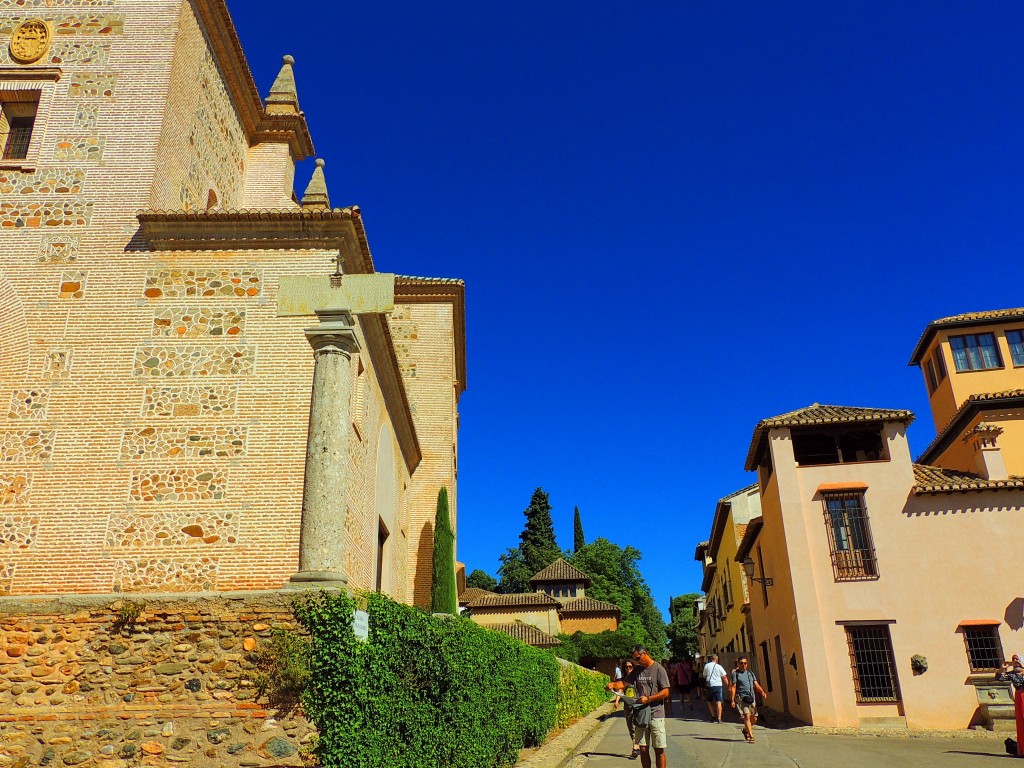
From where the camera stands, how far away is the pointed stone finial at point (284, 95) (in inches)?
669

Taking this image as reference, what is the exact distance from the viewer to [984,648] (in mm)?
15727

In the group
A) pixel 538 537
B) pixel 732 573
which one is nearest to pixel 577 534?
pixel 538 537

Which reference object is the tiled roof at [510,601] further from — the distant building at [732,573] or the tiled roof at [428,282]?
the tiled roof at [428,282]

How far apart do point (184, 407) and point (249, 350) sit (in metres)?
1.19

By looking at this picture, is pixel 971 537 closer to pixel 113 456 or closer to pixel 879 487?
pixel 879 487

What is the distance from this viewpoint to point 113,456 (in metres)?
9.41

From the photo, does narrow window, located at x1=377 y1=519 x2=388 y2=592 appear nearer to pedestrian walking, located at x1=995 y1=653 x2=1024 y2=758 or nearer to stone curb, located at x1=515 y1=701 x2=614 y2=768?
stone curb, located at x1=515 y1=701 x2=614 y2=768

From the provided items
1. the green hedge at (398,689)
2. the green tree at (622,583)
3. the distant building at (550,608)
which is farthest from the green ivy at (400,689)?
the green tree at (622,583)

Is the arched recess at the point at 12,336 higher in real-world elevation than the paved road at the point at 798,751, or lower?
higher

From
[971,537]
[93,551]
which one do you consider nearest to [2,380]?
[93,551]

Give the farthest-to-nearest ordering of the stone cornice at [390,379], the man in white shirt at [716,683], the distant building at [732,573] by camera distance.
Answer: the distant building at [732,573]
the man in white shirt at [716,683]
the stone cornice at [390,379]

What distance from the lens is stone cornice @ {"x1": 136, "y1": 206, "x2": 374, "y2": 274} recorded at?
10422mm

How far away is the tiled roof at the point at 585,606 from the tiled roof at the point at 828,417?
2968 centimetres

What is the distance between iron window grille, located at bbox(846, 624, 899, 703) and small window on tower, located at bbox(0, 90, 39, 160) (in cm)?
1997
